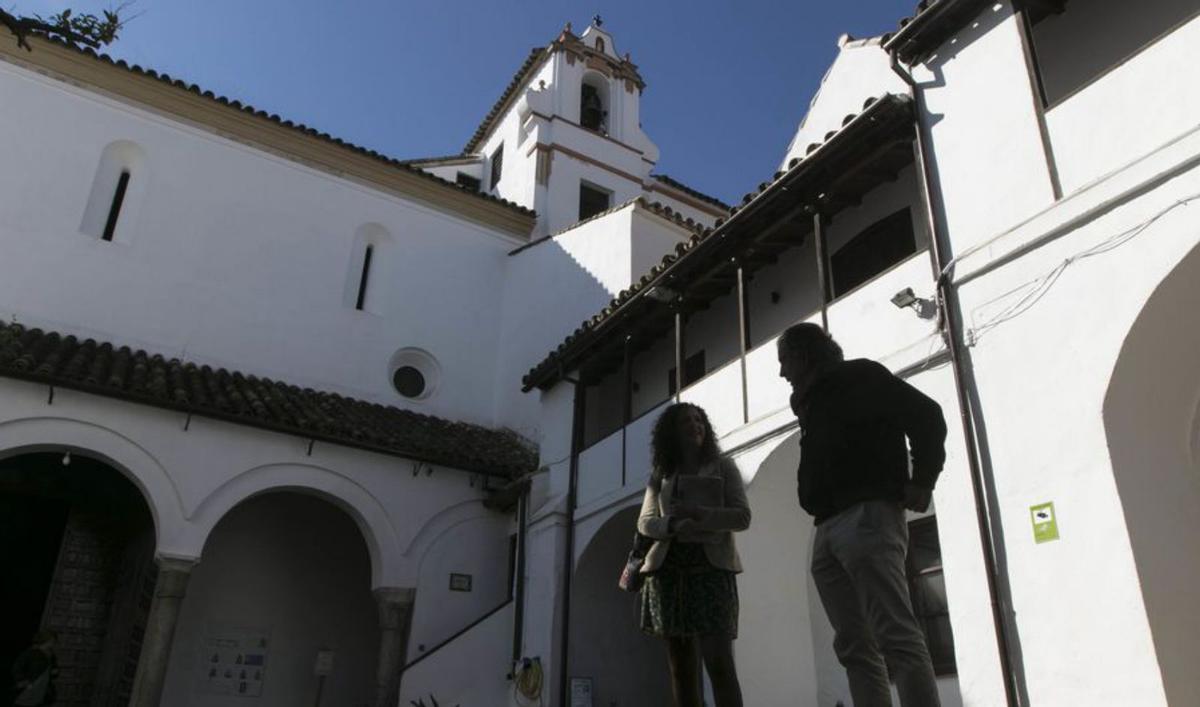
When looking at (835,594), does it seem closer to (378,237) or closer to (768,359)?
(768,359)

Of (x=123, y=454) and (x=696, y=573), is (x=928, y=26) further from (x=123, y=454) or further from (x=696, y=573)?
(x=123, y=454)

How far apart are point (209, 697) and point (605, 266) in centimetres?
866

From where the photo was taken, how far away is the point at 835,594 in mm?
3420

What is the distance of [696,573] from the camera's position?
386 cm

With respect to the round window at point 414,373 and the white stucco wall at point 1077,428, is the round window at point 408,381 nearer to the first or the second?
the round window at point 414,373

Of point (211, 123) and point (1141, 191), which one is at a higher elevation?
point (211, 123)

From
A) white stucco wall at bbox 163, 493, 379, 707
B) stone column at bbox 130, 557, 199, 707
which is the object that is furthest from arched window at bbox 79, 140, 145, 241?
stone column at bbox 130, 557, 199, 707

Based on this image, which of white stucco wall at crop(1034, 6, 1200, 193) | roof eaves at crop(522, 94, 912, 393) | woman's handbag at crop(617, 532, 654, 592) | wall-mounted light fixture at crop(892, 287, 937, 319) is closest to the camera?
woman's handbag at crop(617, 532, 654, 592)

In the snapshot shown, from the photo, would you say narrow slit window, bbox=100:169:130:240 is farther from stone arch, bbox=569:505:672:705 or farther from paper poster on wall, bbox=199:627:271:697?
stone arch, bbox=569:505:672:705

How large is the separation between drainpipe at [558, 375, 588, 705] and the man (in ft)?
24.4

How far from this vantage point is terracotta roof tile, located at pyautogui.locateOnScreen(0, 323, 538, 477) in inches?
419

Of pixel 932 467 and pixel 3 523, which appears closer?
pixel 932 467

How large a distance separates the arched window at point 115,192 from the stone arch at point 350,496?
539cm

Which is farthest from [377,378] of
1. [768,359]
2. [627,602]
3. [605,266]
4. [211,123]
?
[768,359]
